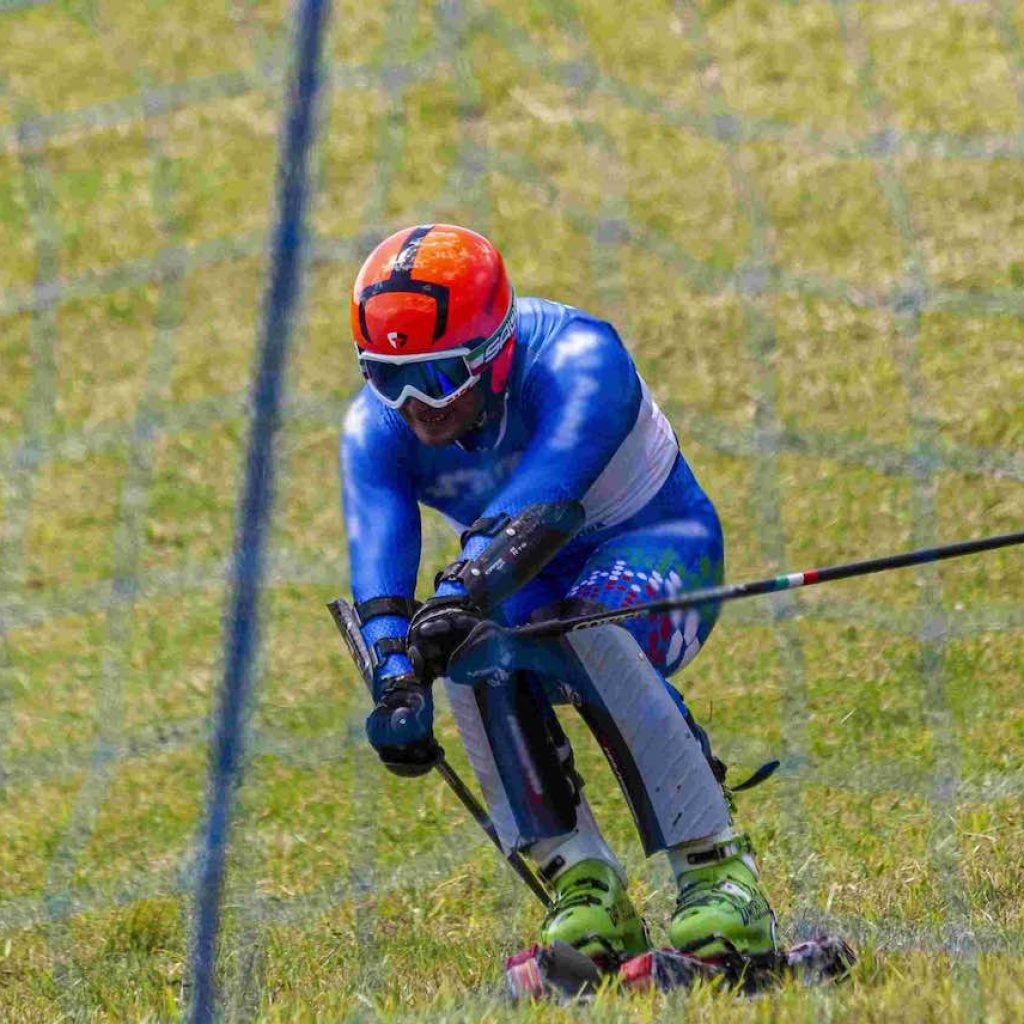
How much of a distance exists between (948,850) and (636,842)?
785 millimetres

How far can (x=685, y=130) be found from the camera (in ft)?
31.5

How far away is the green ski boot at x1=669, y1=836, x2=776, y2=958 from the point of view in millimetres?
4004

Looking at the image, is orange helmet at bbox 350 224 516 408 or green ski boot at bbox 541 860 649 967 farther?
green ski boot at bbox 541 860 649 967

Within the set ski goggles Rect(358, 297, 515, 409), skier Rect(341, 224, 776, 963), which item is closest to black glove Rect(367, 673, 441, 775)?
skier Rect(341, 224, 776, 963)

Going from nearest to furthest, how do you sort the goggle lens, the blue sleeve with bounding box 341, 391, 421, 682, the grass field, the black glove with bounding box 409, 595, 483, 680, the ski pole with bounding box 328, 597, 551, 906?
1. the black glove with bounding box 409, 595, 483, 680
2. the goggle lens
3. the ski pole with bounding box 328, 597, 551, 906
4. the blue sleeve with bounding box 341, 391, 421, 682
5. the grass field

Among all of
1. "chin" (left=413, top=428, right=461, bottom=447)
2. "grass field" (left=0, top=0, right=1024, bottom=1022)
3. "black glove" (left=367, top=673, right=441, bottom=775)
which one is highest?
"chin" (left=413, top=428, right=461, bottom=447)

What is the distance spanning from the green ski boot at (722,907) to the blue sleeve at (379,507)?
719mm

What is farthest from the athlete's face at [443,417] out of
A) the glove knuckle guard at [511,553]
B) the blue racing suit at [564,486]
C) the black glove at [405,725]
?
the black glove at [405,725]

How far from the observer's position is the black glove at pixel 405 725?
392cm

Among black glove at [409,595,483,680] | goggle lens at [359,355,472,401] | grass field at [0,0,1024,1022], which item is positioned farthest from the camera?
grass field at [0,0,1024,1022]

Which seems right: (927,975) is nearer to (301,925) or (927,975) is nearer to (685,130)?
(301,925)

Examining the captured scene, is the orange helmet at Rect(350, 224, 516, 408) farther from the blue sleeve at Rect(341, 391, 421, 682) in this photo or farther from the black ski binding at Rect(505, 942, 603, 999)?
the black ski binding at Rect(505, 942, 603, 999)

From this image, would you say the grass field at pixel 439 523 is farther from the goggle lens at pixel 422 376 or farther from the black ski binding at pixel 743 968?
the goggle lens at pixel 422 376

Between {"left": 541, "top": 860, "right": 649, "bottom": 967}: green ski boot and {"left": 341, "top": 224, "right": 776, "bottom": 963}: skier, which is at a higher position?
{"left": 341, "top": 224, "right": 776, "bottom": 963}: skier
